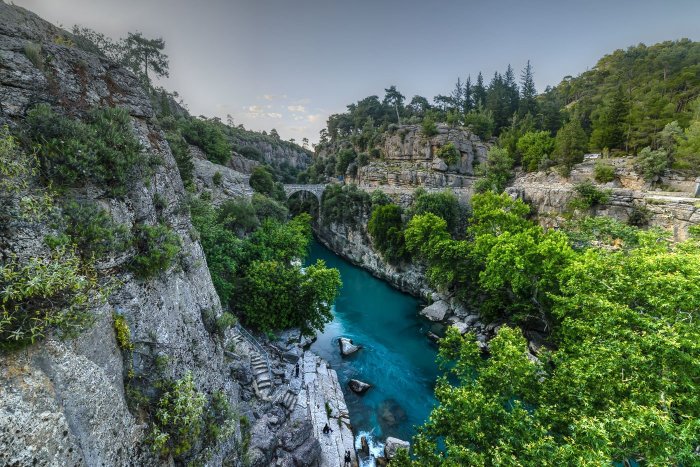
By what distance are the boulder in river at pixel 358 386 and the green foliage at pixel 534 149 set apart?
30.6 m

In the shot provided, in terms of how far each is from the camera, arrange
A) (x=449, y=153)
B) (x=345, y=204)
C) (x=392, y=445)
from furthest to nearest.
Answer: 1. (x=449, y=153)
2. (x=345, y=204)
3. (x=392, y=445)

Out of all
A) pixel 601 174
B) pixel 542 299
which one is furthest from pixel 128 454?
pixel 601 174

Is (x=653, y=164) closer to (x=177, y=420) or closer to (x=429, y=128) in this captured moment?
(x=429, y=128)

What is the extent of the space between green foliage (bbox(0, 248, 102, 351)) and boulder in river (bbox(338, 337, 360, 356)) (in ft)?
51.2

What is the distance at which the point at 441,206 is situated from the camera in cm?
2817

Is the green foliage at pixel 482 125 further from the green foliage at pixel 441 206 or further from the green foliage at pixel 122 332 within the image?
the green foliage at pixel 122 332

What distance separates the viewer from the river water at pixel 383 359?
1422cm

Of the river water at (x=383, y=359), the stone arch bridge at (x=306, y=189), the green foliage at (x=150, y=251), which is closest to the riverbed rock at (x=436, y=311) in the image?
Result: the river water at (x=383, y=359)

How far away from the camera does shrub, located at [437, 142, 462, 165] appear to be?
128ft

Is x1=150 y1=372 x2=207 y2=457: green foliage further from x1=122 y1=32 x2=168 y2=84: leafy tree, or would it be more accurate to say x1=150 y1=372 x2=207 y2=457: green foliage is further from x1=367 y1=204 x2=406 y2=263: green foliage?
x1=122 y1=32 x2=168 y2=84: leafy tree

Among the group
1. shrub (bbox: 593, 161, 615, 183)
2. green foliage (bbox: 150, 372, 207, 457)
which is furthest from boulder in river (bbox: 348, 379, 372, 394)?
shrub (bbox: 593, 161, 615, 183)

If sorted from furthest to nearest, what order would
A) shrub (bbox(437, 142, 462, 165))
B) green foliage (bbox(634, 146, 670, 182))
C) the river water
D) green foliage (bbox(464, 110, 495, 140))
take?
green foliage (bbox(464, 110, 495, 140)), shrub (bbox(437, 142, 462, 165)), green foliage (bbox(634, 146, 670, 182)), the river water

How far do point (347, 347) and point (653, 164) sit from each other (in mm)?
28155

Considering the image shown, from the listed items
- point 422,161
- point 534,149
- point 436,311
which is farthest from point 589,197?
point 422,161
